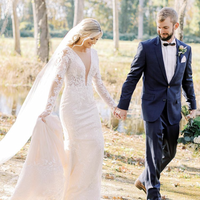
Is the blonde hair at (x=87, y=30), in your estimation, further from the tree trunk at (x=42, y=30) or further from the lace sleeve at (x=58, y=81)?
the tree trunk at (x=42, y=30)

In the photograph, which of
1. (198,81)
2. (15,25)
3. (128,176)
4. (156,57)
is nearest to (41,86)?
(156,57)

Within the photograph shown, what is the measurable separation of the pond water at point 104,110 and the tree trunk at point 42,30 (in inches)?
64.7

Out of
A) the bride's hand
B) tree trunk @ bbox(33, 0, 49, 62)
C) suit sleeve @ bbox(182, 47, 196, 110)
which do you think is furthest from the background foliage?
the bride's hand

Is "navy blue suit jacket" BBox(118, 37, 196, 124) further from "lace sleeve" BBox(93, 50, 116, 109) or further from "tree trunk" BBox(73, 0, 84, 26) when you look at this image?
"tree trunk" BBox(73, 0, 84, 26)

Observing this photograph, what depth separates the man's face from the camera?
3.60m

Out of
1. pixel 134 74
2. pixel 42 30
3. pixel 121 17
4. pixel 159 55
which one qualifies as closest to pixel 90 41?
pixel 134 74

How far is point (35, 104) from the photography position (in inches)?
152

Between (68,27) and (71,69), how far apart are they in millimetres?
39306

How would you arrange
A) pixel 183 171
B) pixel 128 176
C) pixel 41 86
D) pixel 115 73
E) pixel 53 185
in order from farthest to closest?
pixel 115 73 < pixel 183 171 < pixel 128 176 < pixel 41 86 < pixel 53 185

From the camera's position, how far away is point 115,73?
1525cm

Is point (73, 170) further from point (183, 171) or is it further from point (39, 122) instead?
point (183, 171)

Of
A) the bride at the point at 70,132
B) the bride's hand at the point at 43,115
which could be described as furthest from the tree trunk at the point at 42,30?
the bride's hand at the point at 43,115

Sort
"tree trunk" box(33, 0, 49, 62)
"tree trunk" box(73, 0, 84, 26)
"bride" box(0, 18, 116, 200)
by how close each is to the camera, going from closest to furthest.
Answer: "bride" box(0, 18, 116, 200) → "tree trunk" box(33, 0, 49, 62) → "tree trunk" box(73, 0, 84, 26)

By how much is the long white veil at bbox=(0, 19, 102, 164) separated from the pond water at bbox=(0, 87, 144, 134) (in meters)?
5.33
